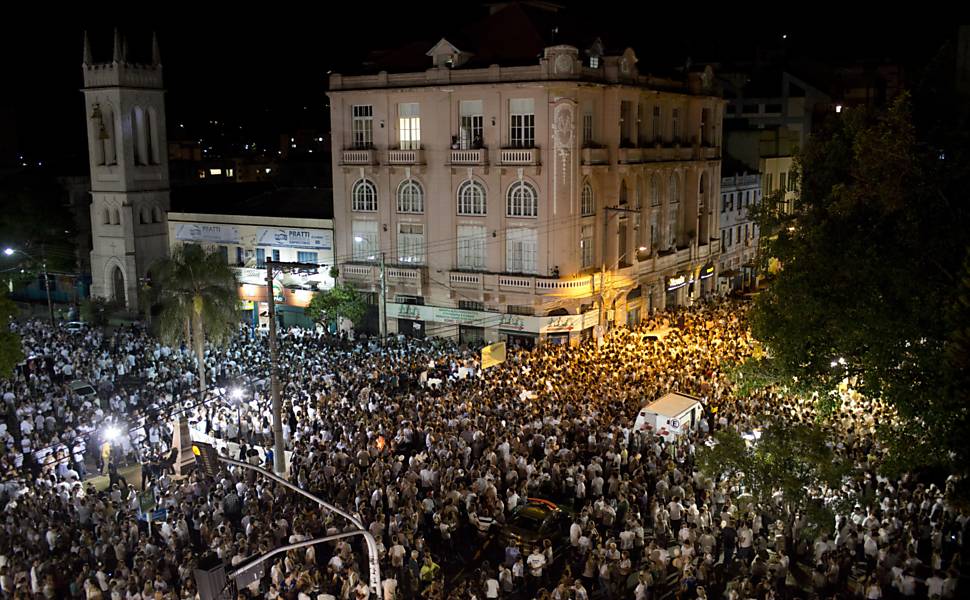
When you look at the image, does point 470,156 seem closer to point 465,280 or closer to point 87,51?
point 465,280

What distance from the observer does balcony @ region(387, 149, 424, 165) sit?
148ft

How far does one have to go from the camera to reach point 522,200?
141ft

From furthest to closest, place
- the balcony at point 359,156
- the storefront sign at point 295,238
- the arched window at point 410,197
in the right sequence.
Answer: the storefront sign at point 295,238 < the balcony at point 359,156 < the arched window at point 410,197

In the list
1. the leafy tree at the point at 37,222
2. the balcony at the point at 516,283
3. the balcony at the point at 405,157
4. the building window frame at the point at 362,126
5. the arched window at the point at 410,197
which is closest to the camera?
the balcony at the point at 516,283

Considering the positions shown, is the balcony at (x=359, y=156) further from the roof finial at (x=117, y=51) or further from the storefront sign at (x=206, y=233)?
the roof finial at (x=117, y=51)

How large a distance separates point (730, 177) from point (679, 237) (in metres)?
7.66

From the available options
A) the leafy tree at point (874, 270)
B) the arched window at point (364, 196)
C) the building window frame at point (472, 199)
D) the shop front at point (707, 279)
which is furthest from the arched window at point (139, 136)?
the leafy tree at point (874, 270)

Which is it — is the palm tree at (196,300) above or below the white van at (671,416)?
above

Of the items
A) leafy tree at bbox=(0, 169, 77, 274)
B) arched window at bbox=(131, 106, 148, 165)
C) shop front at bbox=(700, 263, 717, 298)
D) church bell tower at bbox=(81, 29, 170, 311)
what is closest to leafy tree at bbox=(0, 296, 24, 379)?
church bell tower at bbox=(81, 29, 170, 311)

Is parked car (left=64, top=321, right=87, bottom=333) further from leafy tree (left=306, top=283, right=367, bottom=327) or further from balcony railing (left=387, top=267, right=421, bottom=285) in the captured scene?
balcony railing (left=387, top=267, right=421, bottom=285)

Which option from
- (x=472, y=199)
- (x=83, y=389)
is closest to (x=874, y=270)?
(x=83, y=389)

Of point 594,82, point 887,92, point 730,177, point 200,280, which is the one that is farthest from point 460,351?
point 887,92

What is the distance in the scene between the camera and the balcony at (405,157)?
148 feet

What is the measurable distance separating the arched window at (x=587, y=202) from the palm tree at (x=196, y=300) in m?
16.6
